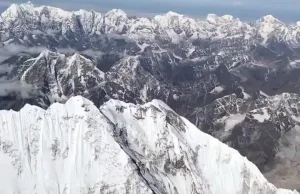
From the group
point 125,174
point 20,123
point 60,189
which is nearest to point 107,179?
point 125,174

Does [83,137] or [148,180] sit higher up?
[83,137]

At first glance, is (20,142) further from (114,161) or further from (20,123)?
(114,161)

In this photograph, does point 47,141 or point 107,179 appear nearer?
point 107,179

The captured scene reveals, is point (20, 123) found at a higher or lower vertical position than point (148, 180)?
higher

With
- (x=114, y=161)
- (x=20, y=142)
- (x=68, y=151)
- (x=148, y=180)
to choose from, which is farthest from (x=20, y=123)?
(x=148, y=180)

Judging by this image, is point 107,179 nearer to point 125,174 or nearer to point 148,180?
point 125,174

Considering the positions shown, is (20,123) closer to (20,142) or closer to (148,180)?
(20,142)
